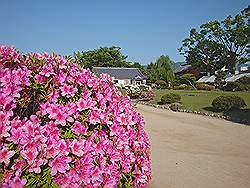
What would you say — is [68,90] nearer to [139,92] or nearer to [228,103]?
[228,103]

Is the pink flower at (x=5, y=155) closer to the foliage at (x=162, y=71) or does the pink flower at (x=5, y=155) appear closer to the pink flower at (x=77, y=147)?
the pink flower at (x=77, y=147)

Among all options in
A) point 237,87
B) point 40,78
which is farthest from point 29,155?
point 237,87

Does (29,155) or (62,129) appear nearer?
(29,155)

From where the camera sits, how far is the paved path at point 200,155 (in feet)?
17.9

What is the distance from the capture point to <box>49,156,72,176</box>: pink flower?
6.96 feet

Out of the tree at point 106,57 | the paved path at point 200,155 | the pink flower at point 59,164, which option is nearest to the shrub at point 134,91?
the paved path at point 200,155

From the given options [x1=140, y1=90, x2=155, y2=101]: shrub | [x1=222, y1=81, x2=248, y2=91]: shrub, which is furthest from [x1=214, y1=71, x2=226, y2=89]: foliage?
[x1=140, y1=90, x2=155, y2=101]: shrub

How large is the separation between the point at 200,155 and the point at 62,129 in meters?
5.77

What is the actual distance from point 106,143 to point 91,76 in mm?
832

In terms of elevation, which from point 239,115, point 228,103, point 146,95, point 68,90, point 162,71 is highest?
point 162,71

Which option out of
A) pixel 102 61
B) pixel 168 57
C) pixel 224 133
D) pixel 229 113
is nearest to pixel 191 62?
pixel 168 57

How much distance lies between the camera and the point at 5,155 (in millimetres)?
2025

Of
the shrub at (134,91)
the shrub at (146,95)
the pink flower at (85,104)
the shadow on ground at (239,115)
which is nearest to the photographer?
the pink flower at (85,104)

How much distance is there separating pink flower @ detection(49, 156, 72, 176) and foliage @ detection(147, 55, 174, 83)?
5222 cm
